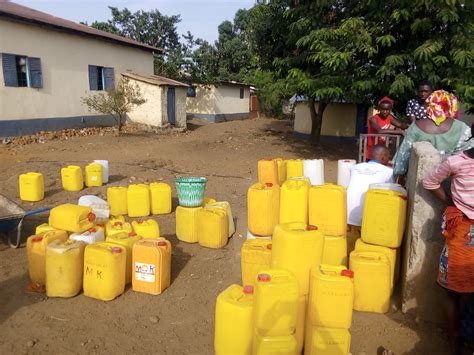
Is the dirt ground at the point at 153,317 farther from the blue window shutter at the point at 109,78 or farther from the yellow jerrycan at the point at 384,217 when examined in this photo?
the blue window shutter at the point at 109,78

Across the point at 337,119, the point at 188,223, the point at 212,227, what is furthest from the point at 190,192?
the point at 337,119

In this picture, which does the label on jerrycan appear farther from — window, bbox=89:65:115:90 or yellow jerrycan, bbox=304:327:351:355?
window, bbox=89:65:115:90

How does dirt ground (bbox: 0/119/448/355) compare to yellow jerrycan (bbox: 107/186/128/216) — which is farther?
yellow jerrycan (bbox: 107/186/128/216)

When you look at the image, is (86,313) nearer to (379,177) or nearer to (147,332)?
(147,332)

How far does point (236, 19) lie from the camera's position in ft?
128

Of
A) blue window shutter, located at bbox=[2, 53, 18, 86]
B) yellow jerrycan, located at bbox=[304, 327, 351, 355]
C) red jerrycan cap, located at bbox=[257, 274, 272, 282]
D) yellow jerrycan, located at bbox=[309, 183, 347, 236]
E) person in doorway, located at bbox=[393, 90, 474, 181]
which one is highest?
blue window shutter, located at bbox=[2, 53, 18, 86]

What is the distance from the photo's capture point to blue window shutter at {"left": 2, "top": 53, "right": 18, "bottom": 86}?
42.2 ft

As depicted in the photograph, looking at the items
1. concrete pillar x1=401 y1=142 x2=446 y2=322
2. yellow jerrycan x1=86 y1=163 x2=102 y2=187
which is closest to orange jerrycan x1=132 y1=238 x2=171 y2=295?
concrete pillar x1=401 y1=142 x2=446 y2=322

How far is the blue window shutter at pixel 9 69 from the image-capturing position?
1287 centimetres

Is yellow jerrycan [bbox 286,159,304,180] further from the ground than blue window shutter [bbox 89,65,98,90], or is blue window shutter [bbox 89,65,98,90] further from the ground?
blue window shutter [bbox 89,65,98,90]

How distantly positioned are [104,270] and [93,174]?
162 inches

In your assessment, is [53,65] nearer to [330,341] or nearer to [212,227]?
[212,227]

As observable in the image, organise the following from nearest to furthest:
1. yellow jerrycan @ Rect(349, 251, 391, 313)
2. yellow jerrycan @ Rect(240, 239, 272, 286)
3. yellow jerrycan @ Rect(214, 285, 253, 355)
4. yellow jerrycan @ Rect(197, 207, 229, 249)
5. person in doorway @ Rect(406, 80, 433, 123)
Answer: yellow jerrycan @ Rect(214, 285, 253, 355)
yellow jerrycan @ Rect(349, 251, 391, 313)
yellow jerrycan @ Rect(240, 239, 272, 286)
yellow jerrycan @ Rect(197, 207, 229, 249)
person in doorway @ Rect(406, 80, 433, 123)

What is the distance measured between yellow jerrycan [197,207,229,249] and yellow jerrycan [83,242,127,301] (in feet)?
4.24
